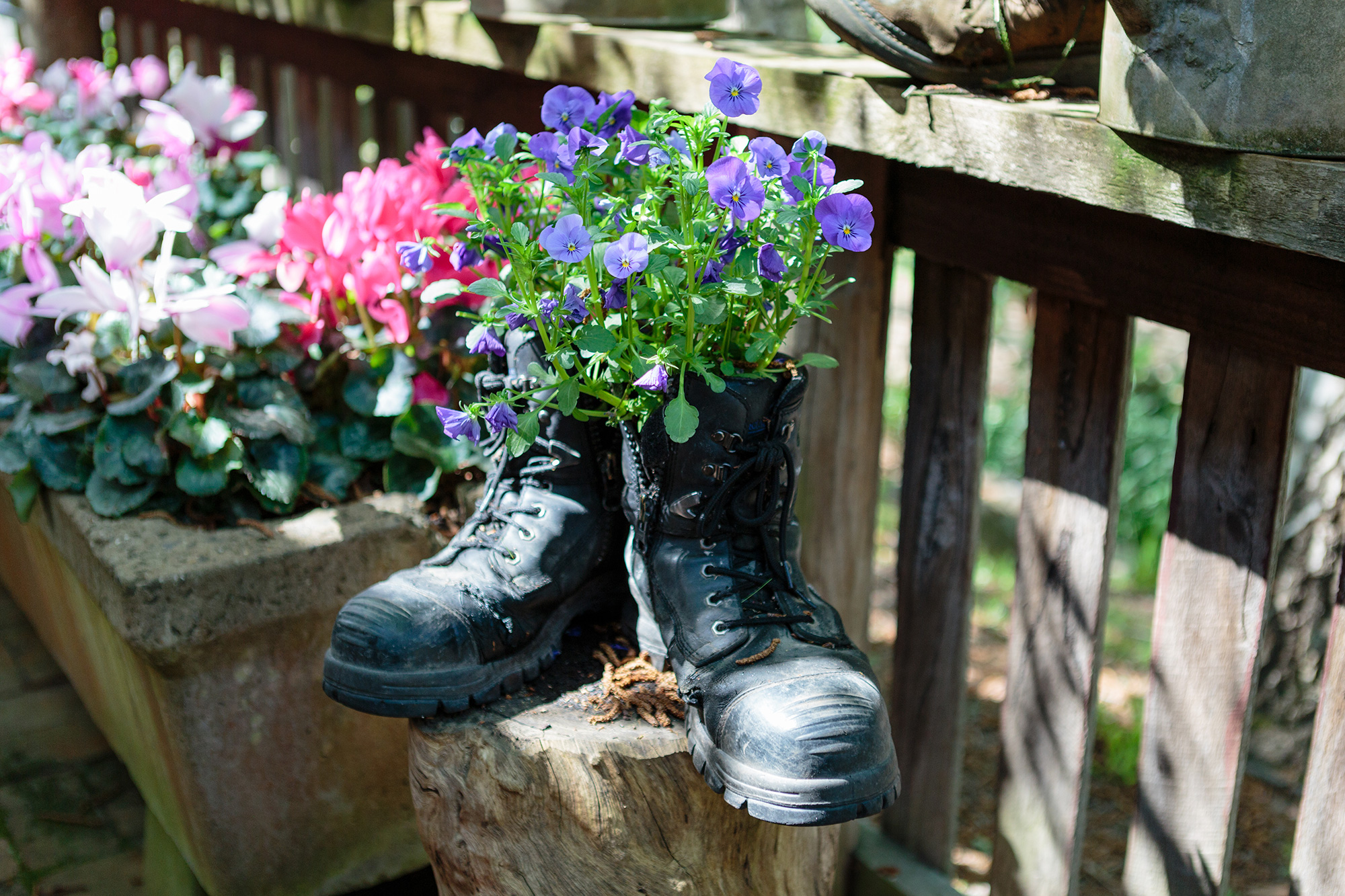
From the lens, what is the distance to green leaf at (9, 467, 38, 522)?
5.81 ft

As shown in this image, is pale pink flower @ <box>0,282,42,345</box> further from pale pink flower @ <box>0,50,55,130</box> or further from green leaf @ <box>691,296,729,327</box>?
pale pink flower @ <box>0,50,55,130</box>

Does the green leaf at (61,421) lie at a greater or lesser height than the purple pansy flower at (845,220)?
lesser

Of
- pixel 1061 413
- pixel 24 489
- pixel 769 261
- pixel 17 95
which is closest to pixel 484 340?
pixel 769 261

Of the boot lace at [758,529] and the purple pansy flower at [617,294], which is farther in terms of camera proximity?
the boot lace at [758,529]

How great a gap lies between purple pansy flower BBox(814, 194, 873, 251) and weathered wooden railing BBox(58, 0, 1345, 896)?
23 centimetres

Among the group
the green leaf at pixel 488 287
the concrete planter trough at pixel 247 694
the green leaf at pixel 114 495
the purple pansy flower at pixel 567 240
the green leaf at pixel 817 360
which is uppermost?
the purple pansy flower at pixel 567 240

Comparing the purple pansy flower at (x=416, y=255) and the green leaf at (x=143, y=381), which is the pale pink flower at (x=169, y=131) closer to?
the green leaf at (x=143, y=381)

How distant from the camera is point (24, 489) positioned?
177 centimetres

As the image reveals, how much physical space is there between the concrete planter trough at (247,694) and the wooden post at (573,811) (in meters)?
0.42

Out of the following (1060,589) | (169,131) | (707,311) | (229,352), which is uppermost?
(169,131)

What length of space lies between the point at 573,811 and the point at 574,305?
21.4 inches

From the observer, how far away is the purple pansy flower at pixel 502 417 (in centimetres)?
113

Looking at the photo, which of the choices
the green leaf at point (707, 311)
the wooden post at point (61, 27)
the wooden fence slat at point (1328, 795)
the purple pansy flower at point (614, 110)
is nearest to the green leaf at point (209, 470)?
the purple pansy flower at point (614, 110)

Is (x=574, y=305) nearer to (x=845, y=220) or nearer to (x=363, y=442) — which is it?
(x=845, y=220)
